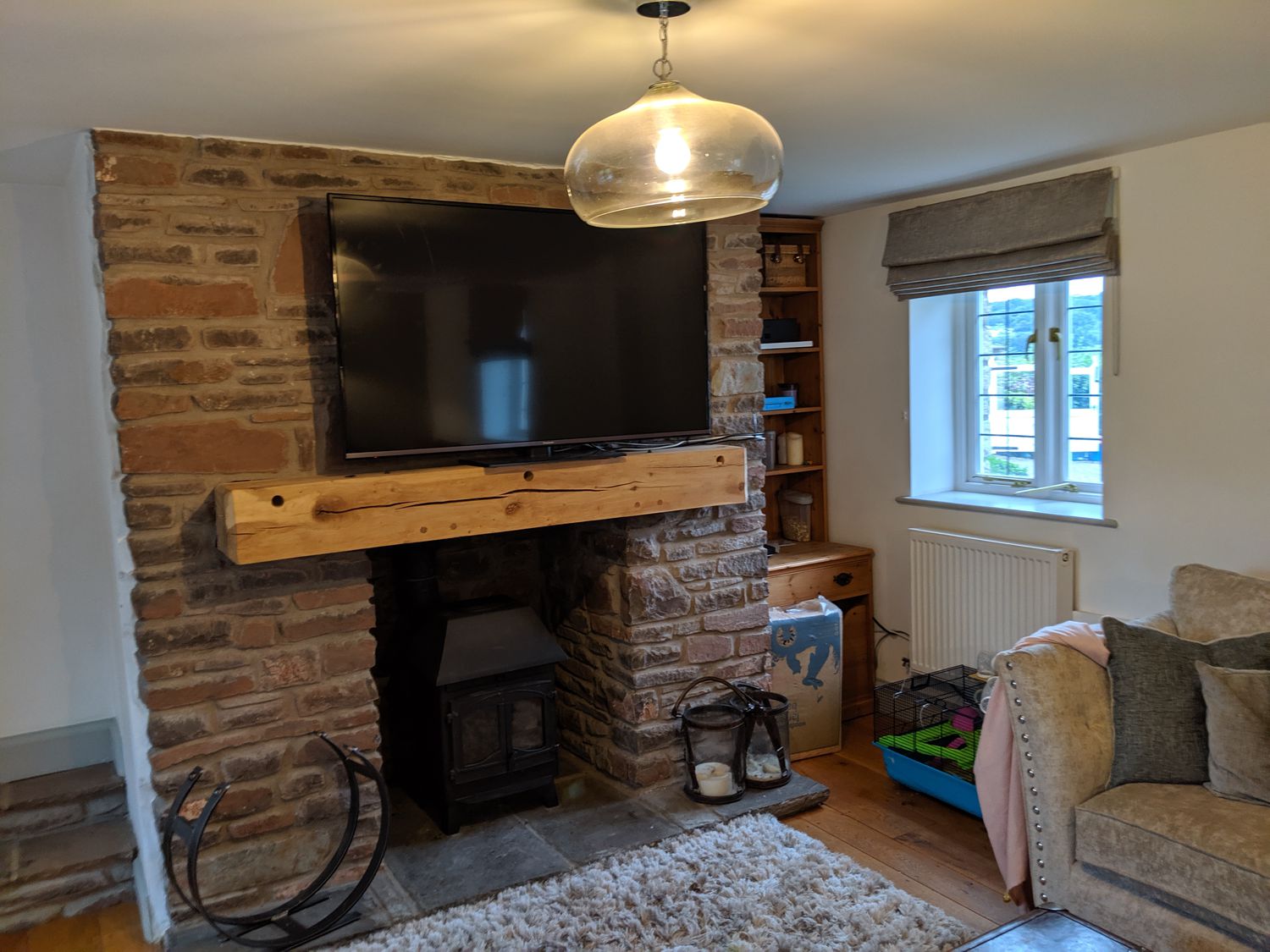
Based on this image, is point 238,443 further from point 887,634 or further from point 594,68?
point 887,634

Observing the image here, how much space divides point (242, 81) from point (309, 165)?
23.9 inches

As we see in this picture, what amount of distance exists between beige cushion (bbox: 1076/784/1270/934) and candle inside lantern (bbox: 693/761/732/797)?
1122mm

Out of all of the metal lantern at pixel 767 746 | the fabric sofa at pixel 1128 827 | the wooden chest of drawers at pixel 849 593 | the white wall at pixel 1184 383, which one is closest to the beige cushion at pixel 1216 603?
the fabric sofa at pixel 1128 827

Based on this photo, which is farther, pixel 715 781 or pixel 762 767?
pixel 762 767

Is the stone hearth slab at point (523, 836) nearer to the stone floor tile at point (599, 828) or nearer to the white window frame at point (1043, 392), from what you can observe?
the stone floor tile at point (599, 828)


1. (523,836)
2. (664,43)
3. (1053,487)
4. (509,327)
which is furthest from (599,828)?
(664,43)

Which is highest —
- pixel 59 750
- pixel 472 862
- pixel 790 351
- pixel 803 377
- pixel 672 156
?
pixel 672 156

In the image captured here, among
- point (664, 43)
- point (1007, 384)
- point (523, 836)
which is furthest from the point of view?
point (1007, 384)

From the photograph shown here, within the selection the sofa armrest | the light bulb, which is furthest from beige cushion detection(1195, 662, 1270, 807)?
the light bulb

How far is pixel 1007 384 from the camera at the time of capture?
13.3ft

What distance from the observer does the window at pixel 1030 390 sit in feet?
12.3

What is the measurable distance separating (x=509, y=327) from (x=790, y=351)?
6.53 ft

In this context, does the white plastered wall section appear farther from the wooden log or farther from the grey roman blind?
the grey roman blind

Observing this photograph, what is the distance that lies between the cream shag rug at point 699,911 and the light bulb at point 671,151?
1930 mm
